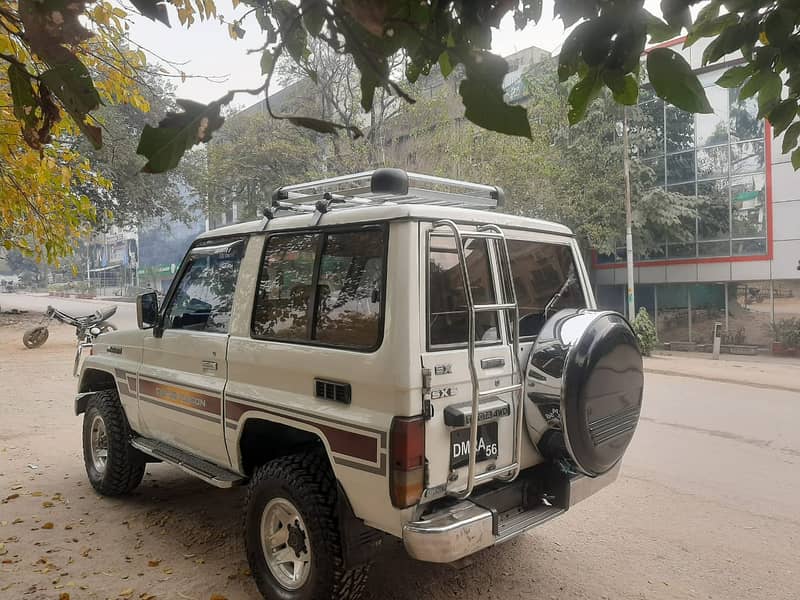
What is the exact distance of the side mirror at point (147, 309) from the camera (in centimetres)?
427

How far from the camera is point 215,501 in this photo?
4789 mm

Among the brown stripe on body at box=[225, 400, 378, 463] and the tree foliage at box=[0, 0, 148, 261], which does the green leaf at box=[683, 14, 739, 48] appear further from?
the tree foliage at box=[0, 0, 148, 261]

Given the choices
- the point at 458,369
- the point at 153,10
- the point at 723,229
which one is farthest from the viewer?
the point at 723,229

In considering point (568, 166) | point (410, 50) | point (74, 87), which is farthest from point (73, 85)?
point (568, 166)

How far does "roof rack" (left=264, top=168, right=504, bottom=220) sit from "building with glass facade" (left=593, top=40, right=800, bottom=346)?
17.0 meters

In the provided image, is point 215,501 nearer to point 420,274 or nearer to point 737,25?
point 420,274

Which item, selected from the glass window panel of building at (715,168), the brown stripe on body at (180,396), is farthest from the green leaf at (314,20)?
the glass window panel of building at (715,168)

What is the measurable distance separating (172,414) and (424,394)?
84.4 inches

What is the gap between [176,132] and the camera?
4.27 ft

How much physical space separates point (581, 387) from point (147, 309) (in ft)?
9.71

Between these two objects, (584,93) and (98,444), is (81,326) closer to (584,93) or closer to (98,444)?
(98,444)

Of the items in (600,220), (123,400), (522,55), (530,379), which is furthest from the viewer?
(522,55)

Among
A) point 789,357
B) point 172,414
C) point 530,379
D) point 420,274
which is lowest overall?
point 789,357

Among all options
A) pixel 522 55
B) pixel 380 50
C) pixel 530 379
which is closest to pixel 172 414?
pixel 530 379
